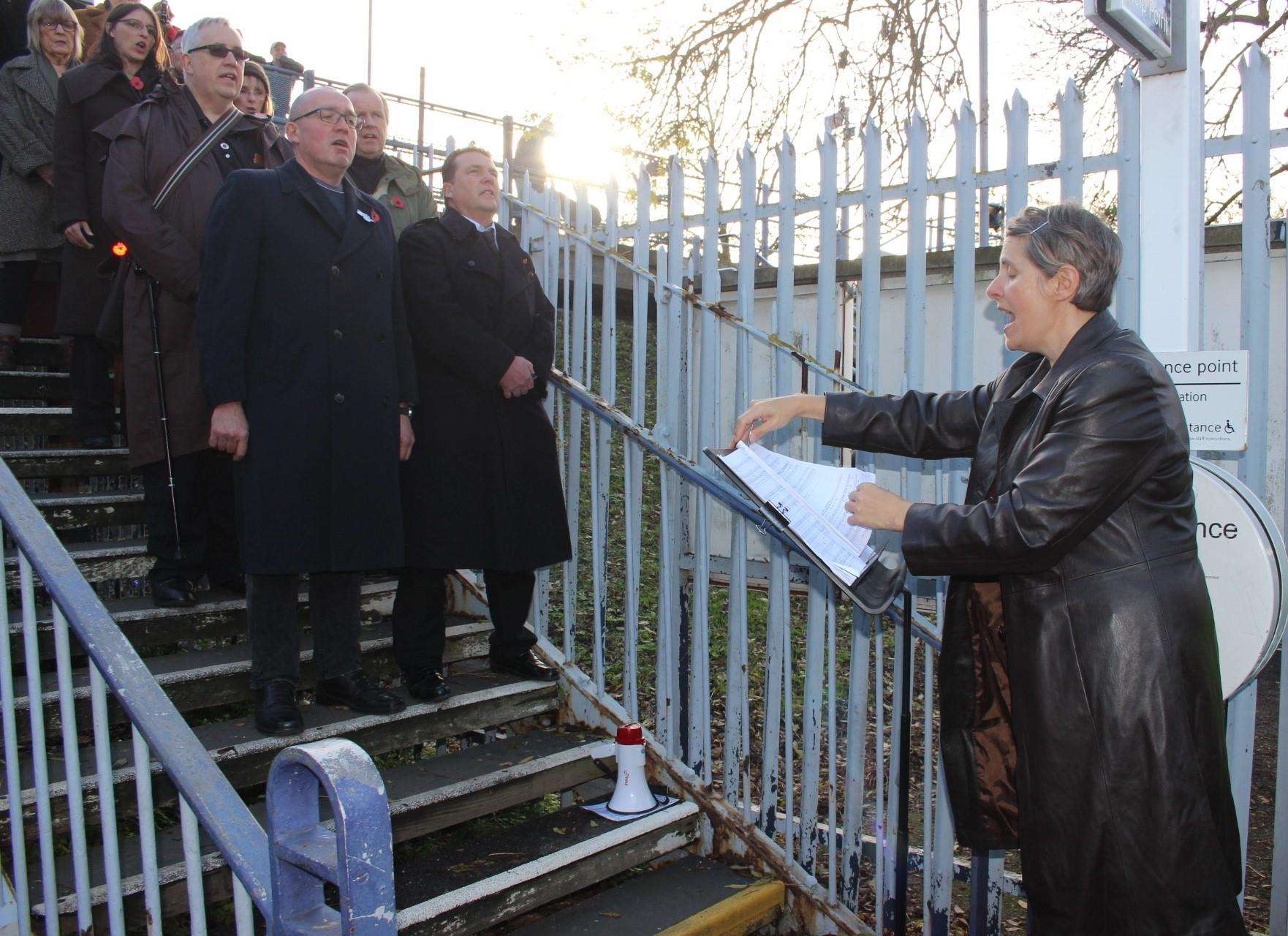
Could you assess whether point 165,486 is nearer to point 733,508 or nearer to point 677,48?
point 733,508

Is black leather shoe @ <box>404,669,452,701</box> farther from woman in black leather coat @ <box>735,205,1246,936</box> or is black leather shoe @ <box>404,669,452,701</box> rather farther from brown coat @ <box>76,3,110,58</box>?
brown coat @ <box>76,3,110,58</box>

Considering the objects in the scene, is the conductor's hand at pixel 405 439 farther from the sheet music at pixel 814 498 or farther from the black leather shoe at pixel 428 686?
the sheet music at pixel 814 498

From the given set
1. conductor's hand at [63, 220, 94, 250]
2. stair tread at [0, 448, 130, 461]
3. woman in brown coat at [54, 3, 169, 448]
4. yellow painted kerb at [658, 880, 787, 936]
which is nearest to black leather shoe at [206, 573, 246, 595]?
stair tread at [0, 448, 130, 461]

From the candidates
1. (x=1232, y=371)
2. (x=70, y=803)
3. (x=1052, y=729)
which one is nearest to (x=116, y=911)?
(x=70, y=803)

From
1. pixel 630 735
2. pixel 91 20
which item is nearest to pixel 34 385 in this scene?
pixel 91 20

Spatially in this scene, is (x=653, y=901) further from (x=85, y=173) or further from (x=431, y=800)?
(x=85, y=173)

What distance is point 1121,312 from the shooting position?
113 inches

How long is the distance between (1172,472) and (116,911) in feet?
7.44

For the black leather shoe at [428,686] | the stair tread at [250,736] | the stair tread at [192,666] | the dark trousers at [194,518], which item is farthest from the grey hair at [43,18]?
the black leather shoe at [428,686]

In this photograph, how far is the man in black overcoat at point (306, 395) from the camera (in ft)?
10.2

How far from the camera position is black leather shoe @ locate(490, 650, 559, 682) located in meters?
3.90

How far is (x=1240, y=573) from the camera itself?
2.30 meters

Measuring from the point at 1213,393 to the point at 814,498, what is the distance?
1.00 metres

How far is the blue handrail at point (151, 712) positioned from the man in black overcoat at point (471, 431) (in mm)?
1570
